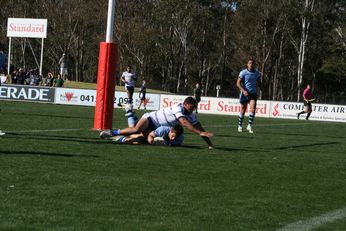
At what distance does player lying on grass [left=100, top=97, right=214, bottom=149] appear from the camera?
40.4 feet

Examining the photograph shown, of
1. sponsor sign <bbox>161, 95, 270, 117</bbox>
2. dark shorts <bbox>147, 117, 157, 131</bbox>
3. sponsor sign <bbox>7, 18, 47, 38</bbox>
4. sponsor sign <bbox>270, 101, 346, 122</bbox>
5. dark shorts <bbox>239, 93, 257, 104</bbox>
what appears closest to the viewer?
dark shorts <bbox>147, 117, 157, 131</bbox>

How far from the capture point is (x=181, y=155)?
11.8m

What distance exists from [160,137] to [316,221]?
6799 millimetres

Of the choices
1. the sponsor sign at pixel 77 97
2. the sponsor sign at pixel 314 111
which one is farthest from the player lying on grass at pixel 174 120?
the sponsor sign at pixel 77 97

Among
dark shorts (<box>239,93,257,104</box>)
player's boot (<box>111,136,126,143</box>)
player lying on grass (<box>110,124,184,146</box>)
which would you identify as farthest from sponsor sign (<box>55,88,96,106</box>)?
player lying on grass (<box>110,124,184,146</box>)

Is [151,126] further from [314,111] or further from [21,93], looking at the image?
[314,111]

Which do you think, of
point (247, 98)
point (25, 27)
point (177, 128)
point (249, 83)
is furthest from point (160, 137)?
point (25, 27)

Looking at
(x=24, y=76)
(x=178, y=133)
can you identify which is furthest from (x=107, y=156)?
(x=24, y=76)

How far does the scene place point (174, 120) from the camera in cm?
1288

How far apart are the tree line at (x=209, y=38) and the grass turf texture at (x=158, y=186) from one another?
186 feet

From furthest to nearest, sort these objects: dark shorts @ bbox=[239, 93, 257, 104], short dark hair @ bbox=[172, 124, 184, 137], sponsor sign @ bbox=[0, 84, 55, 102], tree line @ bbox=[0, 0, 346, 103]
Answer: tree line @ bbox=[0, 0, 346, 103] < sponsor sign @ bbox=[0, 84, 55, 102] < dark shorts @ bbox=[239, 93, 257, 104] < short dark hair @ bbox=[172, 124, 184, 137]

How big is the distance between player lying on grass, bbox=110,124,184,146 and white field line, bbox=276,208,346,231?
19.7 ft

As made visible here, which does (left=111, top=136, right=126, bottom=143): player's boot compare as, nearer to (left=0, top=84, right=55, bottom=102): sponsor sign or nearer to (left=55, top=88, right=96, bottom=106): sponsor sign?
(left=0, top=84, right=55, bottom=102): sponsor sign

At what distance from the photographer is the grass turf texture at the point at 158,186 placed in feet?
20.6
